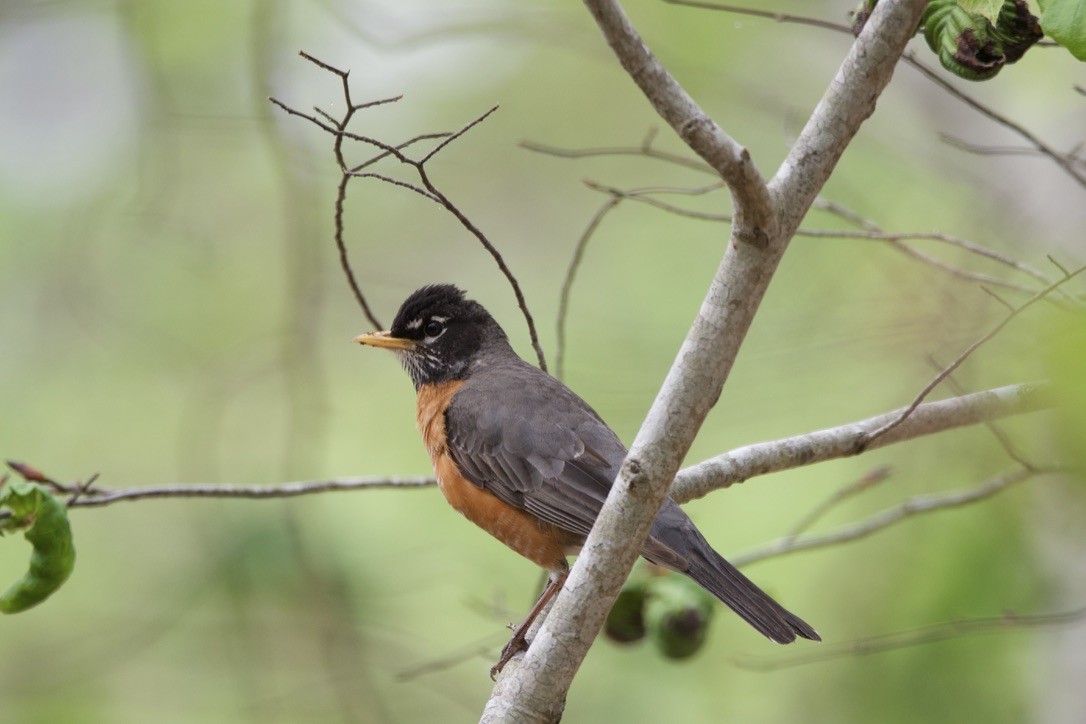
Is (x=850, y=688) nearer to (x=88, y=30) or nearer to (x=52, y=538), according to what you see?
(x=52, y=538)

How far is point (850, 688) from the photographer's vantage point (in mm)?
6160

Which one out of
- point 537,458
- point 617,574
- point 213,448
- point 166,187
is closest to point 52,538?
point 617,574

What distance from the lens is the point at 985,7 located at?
2.51 meters

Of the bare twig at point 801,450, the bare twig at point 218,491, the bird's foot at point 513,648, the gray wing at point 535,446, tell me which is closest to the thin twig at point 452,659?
the bird's foot at point 513,648

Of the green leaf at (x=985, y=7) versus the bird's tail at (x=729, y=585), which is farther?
the bird's tail at (x=729, y=585)

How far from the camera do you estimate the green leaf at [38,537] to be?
275 cm

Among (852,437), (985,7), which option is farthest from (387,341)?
(985,7)

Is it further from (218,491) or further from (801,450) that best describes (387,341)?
(801,450)

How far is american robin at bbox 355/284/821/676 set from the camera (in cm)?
365

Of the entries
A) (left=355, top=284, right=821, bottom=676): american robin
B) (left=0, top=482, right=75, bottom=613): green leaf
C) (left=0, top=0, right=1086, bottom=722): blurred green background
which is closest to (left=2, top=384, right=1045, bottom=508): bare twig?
(left=355, top=284, right=821, bottom=676): american robin

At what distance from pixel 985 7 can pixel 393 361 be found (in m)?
7.08

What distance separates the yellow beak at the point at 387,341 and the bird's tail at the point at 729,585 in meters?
1.70

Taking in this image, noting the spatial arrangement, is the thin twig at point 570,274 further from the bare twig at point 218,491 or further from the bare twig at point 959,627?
the bare twig at point 959,627

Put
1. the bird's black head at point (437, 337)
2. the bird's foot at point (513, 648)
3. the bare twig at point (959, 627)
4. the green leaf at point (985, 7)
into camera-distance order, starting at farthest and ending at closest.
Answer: the bird's black head at point (437, 337) < the bare twig at point (959, 627) < the bird's foot at point (513, 648) < the green leaf at point (985, 7)
